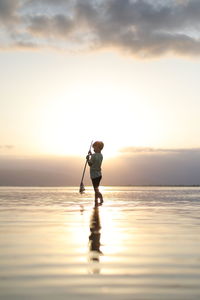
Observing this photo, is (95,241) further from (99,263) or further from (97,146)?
(97,146)

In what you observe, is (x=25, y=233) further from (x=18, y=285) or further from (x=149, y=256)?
(x=18, y=285)

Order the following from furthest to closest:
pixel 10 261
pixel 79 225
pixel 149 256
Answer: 1. pixel 79 225
2. pixel 149 256
3. pixel 10 261

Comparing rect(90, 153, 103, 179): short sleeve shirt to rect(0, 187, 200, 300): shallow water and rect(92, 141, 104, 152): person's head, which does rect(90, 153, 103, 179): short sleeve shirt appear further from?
rect(0, 187, 200, 300): shallow water

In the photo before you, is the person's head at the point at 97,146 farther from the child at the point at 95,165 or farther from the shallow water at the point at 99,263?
the shallow water at the point at 99,263

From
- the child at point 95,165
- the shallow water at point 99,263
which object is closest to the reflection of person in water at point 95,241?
the shallow water at point 99,263

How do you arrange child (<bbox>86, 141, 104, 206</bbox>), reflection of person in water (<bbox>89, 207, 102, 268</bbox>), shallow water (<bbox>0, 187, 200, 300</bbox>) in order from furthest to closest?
1. child (<bbox>86, 141, 104, 206</bbox>)
2. reflection of person in water (<bbox>89, 207, 102, 268</bbox>)
3. shallow water (<bbox>0, 187, 200, 300</bbox>)

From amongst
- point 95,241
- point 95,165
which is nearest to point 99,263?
point 95,241

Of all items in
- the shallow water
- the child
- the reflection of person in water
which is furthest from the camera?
the child

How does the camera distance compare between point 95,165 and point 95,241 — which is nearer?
point 95,241

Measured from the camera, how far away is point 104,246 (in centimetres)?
591

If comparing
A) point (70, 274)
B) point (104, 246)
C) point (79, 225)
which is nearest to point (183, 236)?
point (104, 246)

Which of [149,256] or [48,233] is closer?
[149,256]

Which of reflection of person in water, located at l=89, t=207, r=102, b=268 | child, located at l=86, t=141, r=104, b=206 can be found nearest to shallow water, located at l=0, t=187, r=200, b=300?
reflection of person in water, located at l=89, t=207, r=102, b=268

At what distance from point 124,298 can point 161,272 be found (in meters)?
1.07
